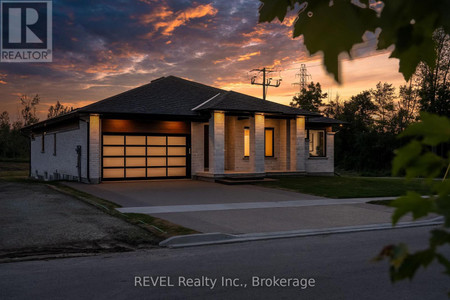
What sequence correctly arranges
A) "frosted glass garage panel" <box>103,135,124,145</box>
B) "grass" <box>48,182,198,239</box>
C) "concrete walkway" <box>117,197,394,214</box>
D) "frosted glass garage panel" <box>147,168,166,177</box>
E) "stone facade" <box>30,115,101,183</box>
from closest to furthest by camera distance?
"grass" <box>48,182,198,239</box> < "concrete walkway" <box>117,197,394,214</box> < "stone facade" <box>30,115,101,183</box> < "frosted glass garage panel" <box>103,135,124,145</box> < "frosted glass garage panel" <box>147,168,166,177</box>

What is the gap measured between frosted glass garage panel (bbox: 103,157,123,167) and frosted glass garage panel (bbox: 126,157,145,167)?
1.36 ft

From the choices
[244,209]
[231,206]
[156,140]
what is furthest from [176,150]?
[244,209]

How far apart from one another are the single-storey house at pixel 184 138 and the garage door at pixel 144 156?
5 cm

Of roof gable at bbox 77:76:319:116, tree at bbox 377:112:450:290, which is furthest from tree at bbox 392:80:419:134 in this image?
tree at bbox 377:112:450:290

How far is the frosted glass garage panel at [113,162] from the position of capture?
76.0 feet

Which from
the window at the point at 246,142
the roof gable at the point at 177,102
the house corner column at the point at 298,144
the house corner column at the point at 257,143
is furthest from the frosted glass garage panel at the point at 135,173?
the house corner column at the point at 298,144

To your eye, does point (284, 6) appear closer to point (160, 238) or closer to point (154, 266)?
point (154, 266)

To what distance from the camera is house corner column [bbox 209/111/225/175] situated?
74.8 ft

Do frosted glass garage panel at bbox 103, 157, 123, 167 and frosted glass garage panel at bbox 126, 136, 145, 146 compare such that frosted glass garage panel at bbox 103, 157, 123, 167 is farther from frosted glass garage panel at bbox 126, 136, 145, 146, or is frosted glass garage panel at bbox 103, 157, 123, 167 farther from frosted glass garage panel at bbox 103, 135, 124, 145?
frosted glass garage panel at bbox 126, 136, 145, 146

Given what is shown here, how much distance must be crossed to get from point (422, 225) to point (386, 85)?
51651 mm

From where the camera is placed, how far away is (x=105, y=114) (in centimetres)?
2198

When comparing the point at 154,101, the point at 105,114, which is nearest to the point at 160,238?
the point at 105,114

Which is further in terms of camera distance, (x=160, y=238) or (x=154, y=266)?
(x=160, y=238)

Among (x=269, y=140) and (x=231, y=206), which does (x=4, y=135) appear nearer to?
(x=269, y=140)
